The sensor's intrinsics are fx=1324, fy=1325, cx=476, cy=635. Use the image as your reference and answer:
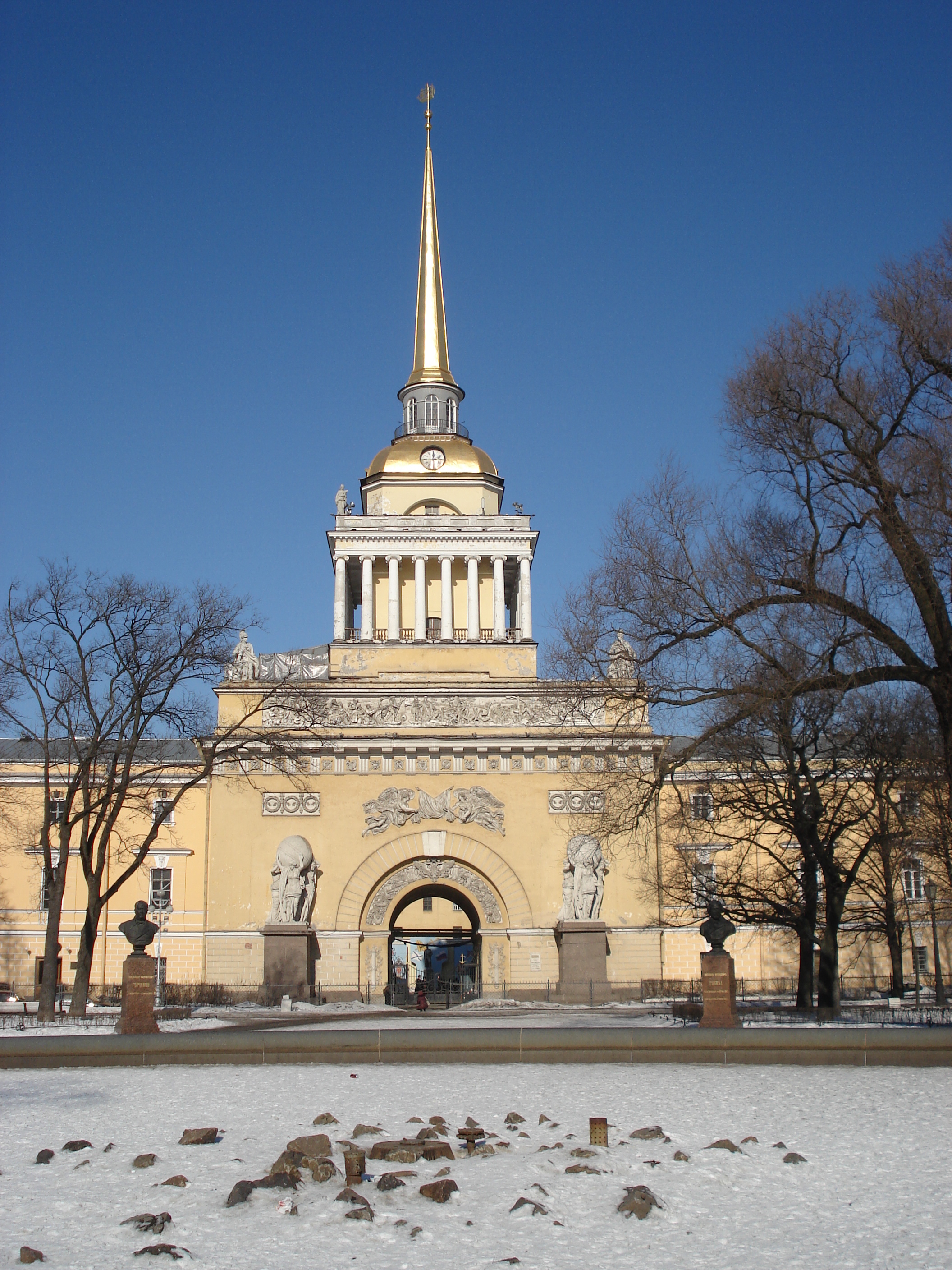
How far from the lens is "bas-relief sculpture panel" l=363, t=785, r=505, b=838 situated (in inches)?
1550

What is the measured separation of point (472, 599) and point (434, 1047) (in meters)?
36.8

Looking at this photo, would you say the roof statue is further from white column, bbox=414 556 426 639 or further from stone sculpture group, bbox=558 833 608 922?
white column, bbox=414 556 426 639

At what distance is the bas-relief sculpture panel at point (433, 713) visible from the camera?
4012 centimetres

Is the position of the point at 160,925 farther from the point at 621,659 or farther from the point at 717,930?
the point at 717,930

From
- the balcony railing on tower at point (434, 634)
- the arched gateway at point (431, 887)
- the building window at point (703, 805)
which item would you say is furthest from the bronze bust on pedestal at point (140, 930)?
the balcony railing on tower at point (434, 634)

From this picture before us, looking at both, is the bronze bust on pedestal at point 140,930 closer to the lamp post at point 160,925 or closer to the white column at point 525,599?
the lamp post at point 160,925

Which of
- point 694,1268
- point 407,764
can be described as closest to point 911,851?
point 407,764

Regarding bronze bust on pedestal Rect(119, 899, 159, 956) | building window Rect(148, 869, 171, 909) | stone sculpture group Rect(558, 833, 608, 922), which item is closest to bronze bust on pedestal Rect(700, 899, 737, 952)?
bronze bust on pedestal Rect(119, 899, 159, 956)

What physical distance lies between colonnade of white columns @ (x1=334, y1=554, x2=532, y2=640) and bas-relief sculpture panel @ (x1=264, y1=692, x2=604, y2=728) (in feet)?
42.0

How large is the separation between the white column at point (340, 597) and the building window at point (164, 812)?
11083 millimetres

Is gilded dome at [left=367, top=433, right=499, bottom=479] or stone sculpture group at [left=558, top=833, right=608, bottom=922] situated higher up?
gilded dome at [left=367, top=433, right=499, bottom=479]

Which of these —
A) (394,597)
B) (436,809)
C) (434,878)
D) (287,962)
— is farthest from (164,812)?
(394,597)

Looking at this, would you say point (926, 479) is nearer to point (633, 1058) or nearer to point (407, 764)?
point (633, 1058)

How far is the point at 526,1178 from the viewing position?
10.8 meters
